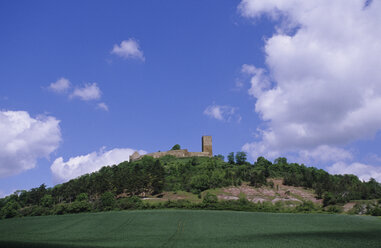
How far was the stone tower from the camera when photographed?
135 meters

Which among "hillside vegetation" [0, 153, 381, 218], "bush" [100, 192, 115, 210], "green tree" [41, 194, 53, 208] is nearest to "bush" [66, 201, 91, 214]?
"hillside vegetation" [0, 153, 381, 218]

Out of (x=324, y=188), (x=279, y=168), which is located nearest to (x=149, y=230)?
(x=324, y=188)

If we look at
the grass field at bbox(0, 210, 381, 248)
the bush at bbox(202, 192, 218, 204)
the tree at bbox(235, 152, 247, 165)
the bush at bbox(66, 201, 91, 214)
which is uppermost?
the tree at bbox(235, 152, 247, 165)

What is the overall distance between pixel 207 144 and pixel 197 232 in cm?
10862

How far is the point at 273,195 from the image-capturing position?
6888 cm

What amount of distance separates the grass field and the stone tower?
97.2m

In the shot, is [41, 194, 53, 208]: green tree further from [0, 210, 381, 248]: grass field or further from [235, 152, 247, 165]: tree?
[235, 152, 247, 165]: tree

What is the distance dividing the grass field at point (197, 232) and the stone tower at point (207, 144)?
9718 cm

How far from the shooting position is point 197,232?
27.9 m

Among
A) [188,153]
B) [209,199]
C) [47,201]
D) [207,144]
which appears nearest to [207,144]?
[207,144]

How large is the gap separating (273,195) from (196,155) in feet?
211

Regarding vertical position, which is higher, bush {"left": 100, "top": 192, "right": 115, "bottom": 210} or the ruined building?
the ruined building

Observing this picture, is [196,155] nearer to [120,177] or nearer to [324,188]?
[120,177]

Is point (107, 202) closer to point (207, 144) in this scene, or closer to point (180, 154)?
Result: point (180, 154)
